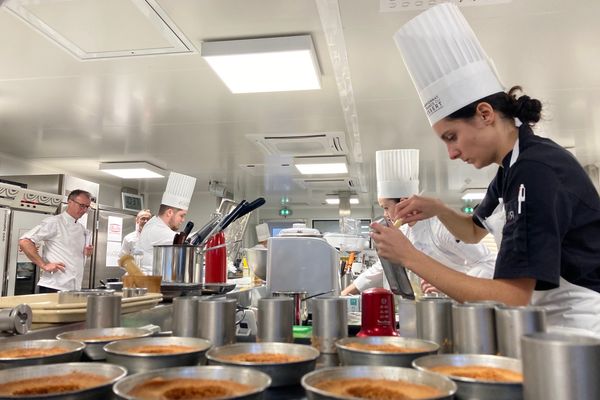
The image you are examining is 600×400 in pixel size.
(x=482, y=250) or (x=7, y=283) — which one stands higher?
(x=482, y=250)

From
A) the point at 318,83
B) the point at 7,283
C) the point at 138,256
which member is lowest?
the point at 7,283

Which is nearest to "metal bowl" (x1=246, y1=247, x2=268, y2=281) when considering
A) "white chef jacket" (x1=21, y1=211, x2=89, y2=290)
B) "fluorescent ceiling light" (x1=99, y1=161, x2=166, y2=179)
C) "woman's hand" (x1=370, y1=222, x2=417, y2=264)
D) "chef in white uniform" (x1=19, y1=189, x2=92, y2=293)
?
"woman's hand" (x1=370, y1=222, x2=417, y2=264)

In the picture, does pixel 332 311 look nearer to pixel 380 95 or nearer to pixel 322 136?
pixel 380 95

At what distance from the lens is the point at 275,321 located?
1084 mm

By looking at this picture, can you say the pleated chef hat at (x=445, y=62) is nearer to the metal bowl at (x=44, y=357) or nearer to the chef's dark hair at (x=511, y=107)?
the chef's dark hair at (x=511, y=107)

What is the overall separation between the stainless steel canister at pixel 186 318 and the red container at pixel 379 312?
48cm

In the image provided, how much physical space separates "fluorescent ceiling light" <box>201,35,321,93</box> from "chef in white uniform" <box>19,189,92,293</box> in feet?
8.68

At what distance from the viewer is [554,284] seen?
111 centimetres

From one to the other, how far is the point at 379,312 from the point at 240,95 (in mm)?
2767

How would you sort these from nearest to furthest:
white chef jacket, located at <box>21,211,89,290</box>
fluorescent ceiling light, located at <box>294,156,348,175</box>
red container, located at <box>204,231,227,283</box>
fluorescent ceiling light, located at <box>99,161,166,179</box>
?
red container, located at <box>204,231,227,283</box>, white chef jacket, located at <box>21,211,89,290</box>, fluorescent ceiling light, located at <box>294,156,348,175</box>, fluorescent ceiling light, located at <box>99,161,166,179</box>

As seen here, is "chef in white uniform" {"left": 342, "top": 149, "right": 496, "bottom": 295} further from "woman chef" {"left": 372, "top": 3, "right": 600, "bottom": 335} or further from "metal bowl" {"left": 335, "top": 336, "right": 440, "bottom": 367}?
"metal bowl" {"left": 335, "top": 336, "right": 440, "bottom": 367}

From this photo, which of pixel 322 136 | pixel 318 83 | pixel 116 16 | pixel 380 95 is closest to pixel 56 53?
pixel 116 16

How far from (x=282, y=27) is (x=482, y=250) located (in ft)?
7.00

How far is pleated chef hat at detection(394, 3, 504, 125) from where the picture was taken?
146 cm
